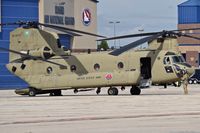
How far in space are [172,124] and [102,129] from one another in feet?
7.21

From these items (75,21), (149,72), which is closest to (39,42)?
(149,72)

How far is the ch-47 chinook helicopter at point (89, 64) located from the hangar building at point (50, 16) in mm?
26226

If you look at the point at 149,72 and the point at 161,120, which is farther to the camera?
the point at 149,72

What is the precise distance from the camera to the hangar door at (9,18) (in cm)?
6222

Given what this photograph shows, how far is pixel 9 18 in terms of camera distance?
62.8 metres

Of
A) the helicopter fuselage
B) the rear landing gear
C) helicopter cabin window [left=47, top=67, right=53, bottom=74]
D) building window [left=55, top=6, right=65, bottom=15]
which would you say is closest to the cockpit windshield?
the helicopter fuselage

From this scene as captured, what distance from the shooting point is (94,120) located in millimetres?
16406

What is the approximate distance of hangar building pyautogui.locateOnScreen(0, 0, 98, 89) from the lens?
62.4 m

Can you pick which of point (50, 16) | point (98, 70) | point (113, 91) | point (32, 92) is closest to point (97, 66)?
point (98, 70)

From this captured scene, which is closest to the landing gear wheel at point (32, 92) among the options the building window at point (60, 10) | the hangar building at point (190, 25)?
the building window at point (60, 10)

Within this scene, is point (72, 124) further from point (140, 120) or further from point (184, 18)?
point (184, 18)

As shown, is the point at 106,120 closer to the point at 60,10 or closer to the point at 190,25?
the point at 60,10

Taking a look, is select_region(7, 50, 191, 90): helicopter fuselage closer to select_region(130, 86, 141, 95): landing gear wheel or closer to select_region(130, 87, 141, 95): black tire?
select_region(130, 86, 141, 95): landing gear wheel

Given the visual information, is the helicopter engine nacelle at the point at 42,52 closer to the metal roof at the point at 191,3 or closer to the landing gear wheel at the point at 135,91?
the landing gear wheel at the point at 135,91
